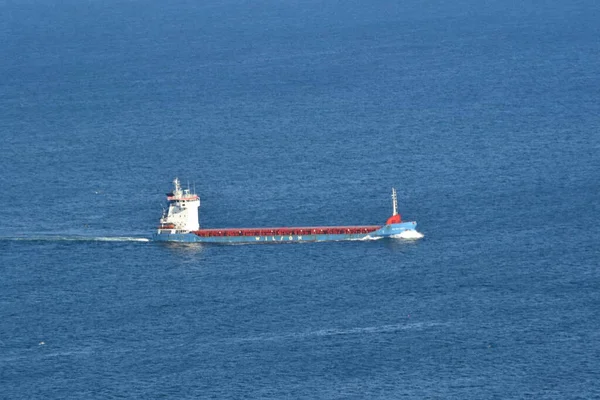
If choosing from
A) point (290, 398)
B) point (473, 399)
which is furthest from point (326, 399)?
point (473, 399)

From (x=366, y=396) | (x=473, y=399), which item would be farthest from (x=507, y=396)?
(x=366, y=396)

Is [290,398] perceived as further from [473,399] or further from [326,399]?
[473,399]

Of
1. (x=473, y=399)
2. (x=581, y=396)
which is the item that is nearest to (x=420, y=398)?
(x=473, y=399)

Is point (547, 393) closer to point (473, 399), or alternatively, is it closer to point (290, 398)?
point (473, 399)

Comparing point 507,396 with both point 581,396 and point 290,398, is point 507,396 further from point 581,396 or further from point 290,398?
point 290,398

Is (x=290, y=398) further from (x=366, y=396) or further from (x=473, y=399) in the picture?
(x=473, y=399)
